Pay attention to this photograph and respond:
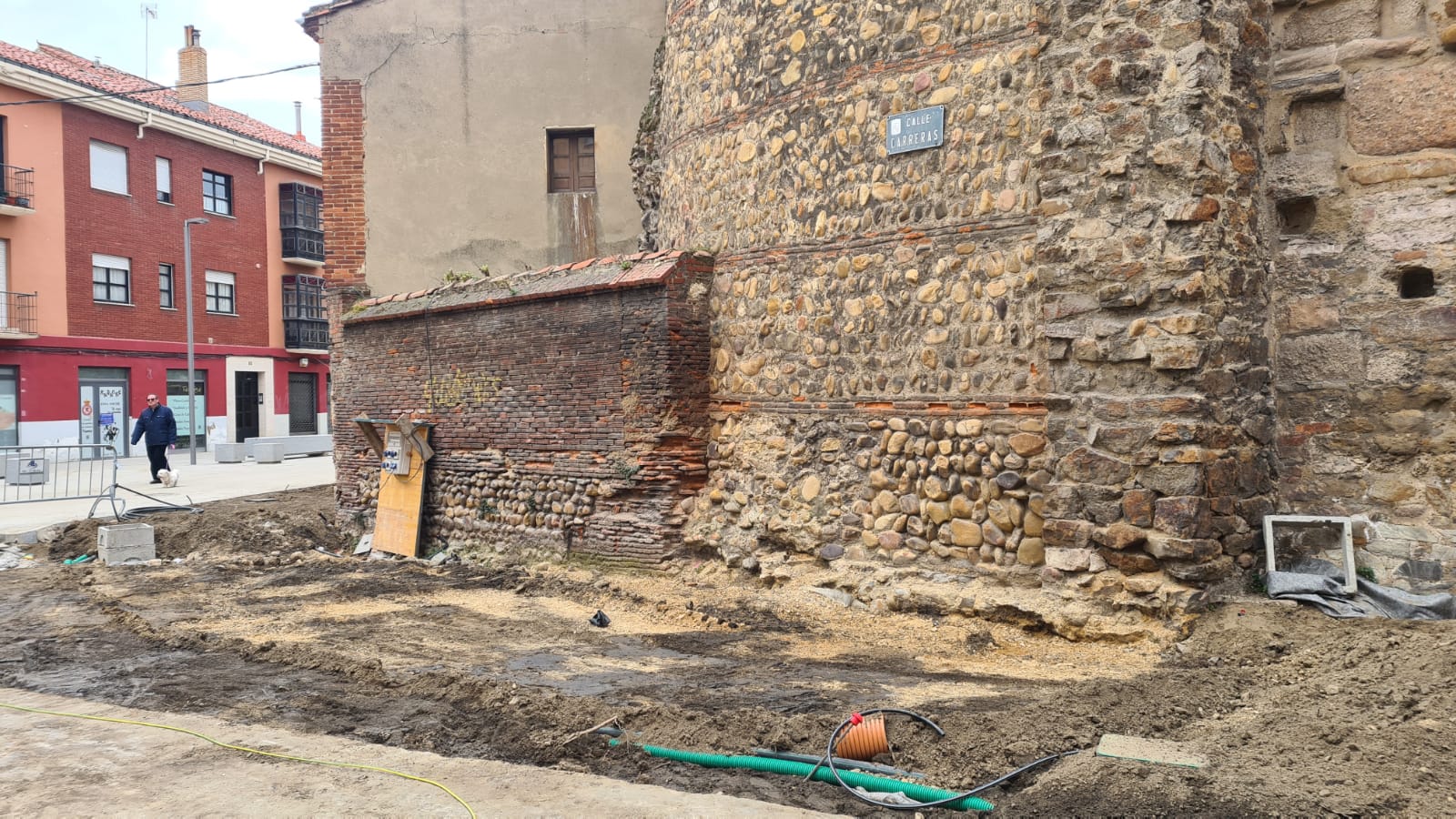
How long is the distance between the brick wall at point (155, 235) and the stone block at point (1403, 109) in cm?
2697

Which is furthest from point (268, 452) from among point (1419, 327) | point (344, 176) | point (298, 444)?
point (1419, 327)

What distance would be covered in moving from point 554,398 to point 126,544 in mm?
5065

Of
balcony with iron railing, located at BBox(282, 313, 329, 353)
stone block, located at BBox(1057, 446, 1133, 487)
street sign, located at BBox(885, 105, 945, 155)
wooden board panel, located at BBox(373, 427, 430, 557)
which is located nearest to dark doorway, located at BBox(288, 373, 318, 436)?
balcony with iron railing, located at BBox(282, 313, 329, 353)

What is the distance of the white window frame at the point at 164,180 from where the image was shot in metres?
26.9

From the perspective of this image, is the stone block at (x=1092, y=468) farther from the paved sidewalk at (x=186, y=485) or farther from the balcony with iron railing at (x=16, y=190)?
the balcony with iron railing at (x=16, y=190)

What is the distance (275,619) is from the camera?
24.5ft

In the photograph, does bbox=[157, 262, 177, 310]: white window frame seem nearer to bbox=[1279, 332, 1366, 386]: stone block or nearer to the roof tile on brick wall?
the roof tile on brick wall

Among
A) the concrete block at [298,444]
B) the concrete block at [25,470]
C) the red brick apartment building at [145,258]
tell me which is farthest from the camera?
the concrete block at [298,444]

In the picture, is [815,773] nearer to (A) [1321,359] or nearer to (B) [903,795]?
(B) [903,795]

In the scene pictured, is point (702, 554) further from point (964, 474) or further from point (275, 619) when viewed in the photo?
point (275, 619)

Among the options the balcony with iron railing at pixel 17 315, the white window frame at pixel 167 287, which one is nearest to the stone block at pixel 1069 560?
the balcony with iron railing at pixel 17 315

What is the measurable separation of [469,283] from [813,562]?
5.16m

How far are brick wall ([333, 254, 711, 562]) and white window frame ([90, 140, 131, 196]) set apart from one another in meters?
18.2

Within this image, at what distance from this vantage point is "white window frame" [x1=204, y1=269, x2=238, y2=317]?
28711 millimetres
